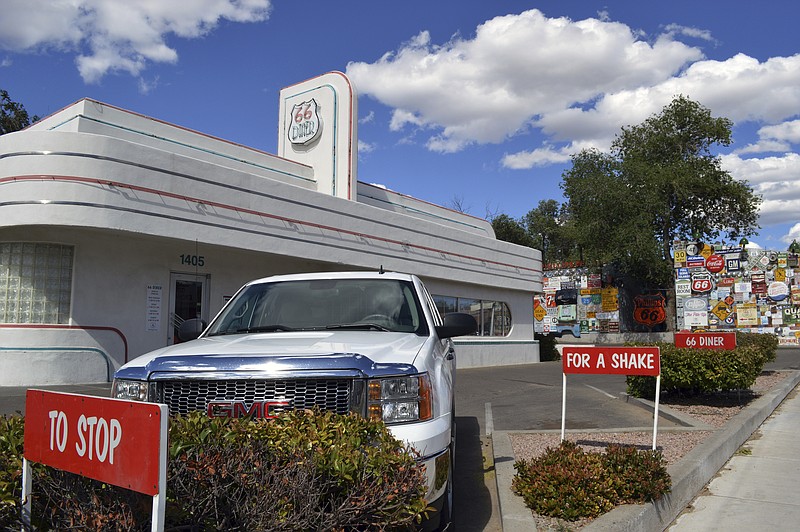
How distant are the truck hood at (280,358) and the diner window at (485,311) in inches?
664

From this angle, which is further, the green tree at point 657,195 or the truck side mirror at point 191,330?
the green tree at point 657,195

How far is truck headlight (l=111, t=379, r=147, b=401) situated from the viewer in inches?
149

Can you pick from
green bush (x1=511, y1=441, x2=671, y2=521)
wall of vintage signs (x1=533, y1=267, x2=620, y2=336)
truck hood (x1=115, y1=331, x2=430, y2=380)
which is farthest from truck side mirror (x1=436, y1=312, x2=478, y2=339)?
wall of vintage signs (x1=533, y1=267, x2=620, y2=336)

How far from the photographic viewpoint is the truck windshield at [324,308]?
5.07 m

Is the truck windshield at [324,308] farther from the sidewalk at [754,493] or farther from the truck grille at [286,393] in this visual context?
the sidewalk at [754,493]

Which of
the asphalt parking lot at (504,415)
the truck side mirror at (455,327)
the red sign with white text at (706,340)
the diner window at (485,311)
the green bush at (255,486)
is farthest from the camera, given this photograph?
the diner window at (485,311)

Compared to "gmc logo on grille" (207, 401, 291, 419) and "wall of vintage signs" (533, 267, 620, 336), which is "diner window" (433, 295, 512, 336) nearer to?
"gmc logo on grille" (207, 401, 291, 419)

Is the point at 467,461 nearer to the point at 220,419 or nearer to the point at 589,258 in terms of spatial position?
the point at 220,419

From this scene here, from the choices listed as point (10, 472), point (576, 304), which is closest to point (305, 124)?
point (10, 472)

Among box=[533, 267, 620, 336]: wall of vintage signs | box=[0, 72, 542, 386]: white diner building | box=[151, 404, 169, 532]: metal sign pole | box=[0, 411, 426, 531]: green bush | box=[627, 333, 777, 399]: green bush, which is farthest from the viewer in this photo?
box=[533, 267, 620, 336]: wall of vintage signs

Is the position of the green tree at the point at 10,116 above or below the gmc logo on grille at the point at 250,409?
above

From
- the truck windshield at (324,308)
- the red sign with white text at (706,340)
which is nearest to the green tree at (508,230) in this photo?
the red sign with white text at (706,340)

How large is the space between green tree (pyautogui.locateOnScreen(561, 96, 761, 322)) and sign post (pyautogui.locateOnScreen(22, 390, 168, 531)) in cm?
4445

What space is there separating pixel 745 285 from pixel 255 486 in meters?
42.6
